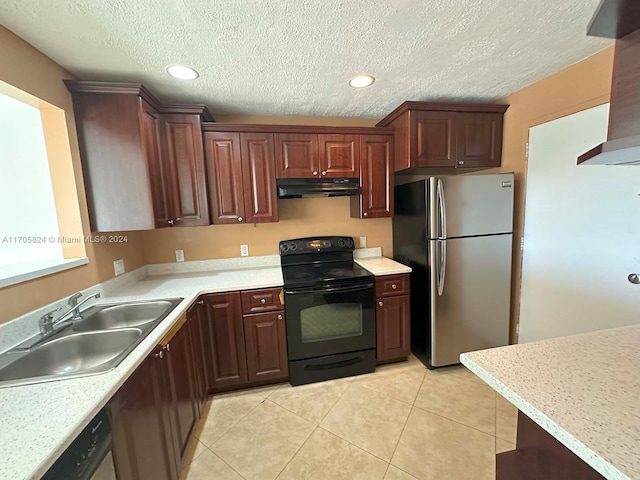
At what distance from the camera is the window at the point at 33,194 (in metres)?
1.38

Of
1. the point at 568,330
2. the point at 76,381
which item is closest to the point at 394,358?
the point at 568,330

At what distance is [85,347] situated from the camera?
4.29ft

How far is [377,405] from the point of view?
192 centimetres

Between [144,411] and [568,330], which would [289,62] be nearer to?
[144,411]

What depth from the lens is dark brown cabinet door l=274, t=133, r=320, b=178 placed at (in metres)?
2.25

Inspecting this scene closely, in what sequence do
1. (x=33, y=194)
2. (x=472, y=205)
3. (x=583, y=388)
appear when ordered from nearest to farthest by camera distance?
(x=583, y=388), (x=33, y=194), (x=472, y=205)

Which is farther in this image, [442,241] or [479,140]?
[479,140]

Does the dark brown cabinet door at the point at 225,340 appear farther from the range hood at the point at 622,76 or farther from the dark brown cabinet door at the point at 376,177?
the range hood at the point at 622,76

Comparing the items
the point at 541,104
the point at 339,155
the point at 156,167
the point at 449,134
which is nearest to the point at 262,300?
→ the point at 156,167

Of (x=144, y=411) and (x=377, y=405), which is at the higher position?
(x=144, y=411)

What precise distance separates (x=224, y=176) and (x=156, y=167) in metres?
0.49

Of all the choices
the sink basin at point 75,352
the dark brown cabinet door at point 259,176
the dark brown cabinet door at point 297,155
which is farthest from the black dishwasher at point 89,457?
the dark brown cabinet door at point 297,155

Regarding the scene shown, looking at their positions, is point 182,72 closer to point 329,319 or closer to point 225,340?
point 225,340

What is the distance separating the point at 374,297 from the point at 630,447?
5.56 ft
